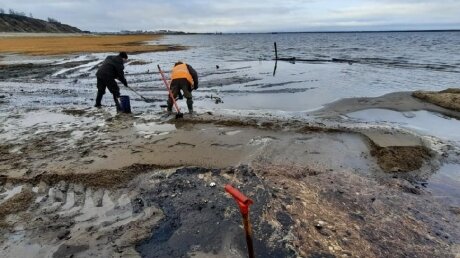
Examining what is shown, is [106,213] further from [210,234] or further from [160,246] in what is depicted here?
[210,234]

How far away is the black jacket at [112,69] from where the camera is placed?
1098cm

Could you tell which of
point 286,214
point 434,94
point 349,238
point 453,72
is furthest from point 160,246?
point 453,72

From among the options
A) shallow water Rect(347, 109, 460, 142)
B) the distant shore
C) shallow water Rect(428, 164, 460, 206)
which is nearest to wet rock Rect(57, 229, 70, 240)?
shallow water Rect(428, 164, 460, 206)

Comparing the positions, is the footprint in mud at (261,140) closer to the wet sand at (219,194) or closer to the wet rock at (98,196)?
the wet sand at (219,194)

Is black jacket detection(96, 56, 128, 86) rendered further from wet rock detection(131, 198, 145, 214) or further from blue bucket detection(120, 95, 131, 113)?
wet rock detection(131, 198, 145, 214)

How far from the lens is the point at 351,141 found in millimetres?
7859

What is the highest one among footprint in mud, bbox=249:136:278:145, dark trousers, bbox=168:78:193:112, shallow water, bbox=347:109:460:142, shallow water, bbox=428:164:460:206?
dark trousers, bbox=168:78:193:112

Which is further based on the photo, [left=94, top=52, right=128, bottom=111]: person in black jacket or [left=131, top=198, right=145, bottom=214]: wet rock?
[left=94, top=52, right=128, bottom=111]: person in black jacket

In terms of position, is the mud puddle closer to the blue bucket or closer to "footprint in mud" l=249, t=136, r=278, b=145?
"footprint in mud" l=249, t=136, r=278, b=145

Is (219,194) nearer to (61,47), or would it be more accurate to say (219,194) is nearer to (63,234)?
(63,234)

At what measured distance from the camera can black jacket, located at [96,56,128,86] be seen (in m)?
11.0

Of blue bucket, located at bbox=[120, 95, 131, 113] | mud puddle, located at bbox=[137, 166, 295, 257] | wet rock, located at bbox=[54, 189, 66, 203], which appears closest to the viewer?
mud puddle, located at bbox=[137, 166, 295, 257]

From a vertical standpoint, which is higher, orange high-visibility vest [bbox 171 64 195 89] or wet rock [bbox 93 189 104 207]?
orange high-visibility vest [bbox 171 64 195 89]

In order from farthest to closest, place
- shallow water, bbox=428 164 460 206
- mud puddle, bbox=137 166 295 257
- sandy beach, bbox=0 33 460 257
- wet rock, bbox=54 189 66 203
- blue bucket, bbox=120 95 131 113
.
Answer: blue bucket, bbox=120 95 131 113
shallow water, bbox=428 164 460 206
wet rock, bbox=54 189 66 203
sandy beach, bbox=0 33 460 257
mud puddle, bbox=137 166 295 257
